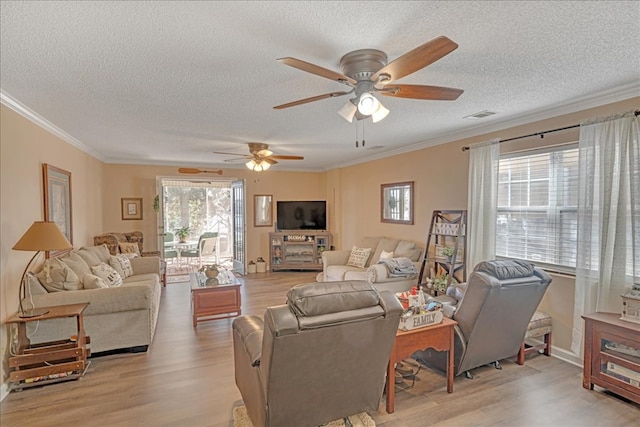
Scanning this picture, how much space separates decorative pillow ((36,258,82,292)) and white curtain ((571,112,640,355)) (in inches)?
191

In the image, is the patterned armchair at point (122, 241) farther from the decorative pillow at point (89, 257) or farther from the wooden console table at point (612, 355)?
the wooden console table at point (612, 355)

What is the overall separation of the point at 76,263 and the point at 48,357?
1159 millimetres

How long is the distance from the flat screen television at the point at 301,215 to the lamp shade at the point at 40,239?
201 inches

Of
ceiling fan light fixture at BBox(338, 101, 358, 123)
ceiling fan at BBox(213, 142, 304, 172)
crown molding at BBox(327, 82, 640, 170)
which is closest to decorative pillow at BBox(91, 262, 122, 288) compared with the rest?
ceiling fan at BBox(213, 142, 304, 172)

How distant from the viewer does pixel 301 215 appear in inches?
311

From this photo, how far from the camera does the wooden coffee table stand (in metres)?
4.36

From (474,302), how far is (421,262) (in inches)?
95.3

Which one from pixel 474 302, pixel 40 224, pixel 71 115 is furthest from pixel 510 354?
pixel 71 115

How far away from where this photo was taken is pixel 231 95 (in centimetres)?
295

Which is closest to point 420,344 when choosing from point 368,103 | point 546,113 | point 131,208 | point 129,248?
point 368,103

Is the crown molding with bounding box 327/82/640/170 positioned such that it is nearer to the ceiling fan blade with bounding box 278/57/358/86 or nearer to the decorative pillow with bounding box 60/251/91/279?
the ceiling fan blade with bounding box 278/57/358/86

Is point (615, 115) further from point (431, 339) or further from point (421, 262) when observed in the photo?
point (421, 262)

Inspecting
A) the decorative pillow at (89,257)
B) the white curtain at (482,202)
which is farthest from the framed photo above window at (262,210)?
the white curtain at (482,202)

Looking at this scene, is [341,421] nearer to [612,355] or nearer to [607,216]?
[612,355]
